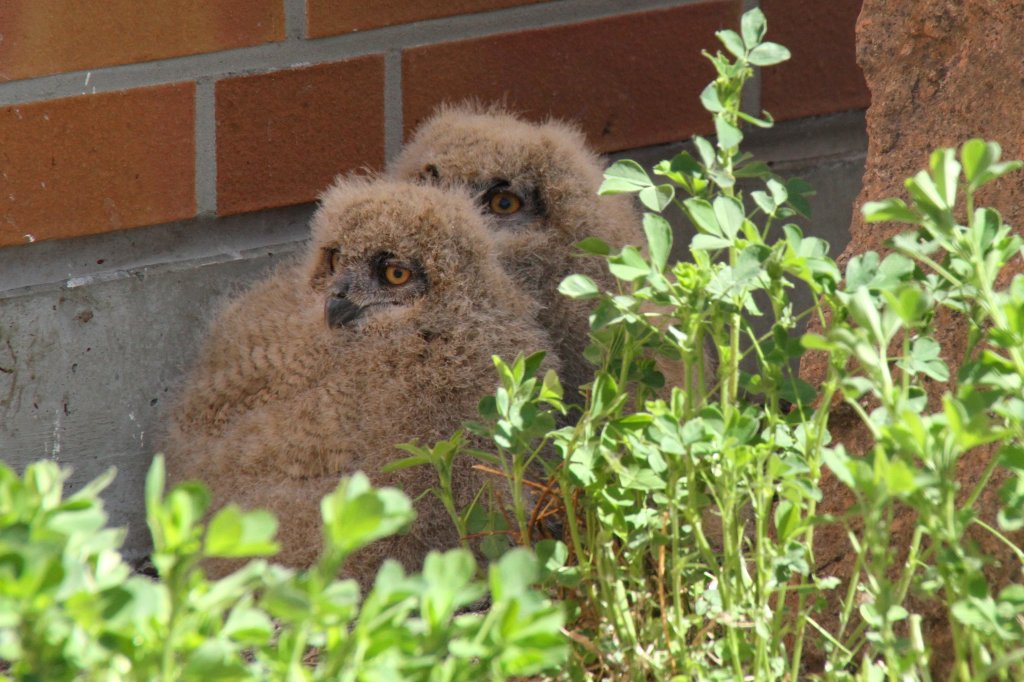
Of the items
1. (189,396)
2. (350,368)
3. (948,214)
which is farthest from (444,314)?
(948,214)

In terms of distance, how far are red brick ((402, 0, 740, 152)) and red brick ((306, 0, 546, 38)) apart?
77mm

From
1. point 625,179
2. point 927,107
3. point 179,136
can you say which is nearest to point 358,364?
point 179,136

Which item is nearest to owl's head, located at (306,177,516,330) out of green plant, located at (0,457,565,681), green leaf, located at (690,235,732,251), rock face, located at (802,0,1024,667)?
rock face, located at (802,0,1024,667)

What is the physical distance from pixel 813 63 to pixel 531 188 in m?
0.87

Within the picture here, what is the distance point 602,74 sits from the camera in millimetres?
A: 2977

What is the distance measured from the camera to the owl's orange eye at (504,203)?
2.87m

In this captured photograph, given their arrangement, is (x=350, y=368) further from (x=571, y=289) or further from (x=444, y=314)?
(x=571, y=289)

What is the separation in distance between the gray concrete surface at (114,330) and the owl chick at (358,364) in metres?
0.09

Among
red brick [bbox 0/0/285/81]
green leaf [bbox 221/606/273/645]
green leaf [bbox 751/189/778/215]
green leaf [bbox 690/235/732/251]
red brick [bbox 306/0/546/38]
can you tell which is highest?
red brick [bbox 306/0/546/38]

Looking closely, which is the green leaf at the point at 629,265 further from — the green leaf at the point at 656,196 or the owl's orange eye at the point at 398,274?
the owl's orange eye at the point at 398,274

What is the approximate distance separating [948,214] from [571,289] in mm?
453

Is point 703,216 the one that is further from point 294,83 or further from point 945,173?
point 294,83

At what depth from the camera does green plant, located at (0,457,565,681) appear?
907mm

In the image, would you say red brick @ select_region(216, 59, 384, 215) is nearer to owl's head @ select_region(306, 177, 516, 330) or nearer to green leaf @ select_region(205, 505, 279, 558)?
owl's head @ select_region(306, 177, 516, 330)
